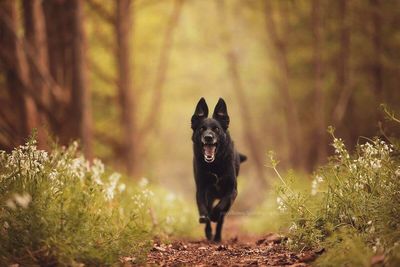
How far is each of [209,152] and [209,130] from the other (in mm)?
298

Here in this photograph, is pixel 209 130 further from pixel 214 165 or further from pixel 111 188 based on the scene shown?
pixel 111 188

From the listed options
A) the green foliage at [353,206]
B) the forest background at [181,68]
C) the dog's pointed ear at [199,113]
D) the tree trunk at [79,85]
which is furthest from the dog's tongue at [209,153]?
the tree trunk at [79,85]

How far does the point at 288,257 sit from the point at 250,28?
2244 cm

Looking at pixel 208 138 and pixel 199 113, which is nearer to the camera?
pixel 208 138

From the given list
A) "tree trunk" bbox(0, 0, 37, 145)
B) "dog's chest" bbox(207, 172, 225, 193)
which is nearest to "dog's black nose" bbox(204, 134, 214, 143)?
"dog's chest" bbox(207, 172, 225, 193)

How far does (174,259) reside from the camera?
222 inches

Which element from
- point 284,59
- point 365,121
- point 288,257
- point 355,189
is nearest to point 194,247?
point 288,257

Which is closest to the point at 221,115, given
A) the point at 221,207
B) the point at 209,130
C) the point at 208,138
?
Answer: the point at 209,130

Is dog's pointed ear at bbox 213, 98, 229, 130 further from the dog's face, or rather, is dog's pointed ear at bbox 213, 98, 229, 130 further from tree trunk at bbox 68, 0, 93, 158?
tree trunk at bbox 68, 0, 93, 158

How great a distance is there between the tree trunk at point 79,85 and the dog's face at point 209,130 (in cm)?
512

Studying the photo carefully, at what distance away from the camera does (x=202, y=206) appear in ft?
24.5

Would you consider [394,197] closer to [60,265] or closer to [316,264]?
[316,264]

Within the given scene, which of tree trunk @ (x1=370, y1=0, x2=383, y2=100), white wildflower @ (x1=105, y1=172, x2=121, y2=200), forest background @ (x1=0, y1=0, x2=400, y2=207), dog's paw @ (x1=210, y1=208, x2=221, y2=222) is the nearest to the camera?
white wildflower @ (x1=105, y1=172, x2=121, y2=200)

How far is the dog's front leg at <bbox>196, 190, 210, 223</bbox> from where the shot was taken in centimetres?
728
